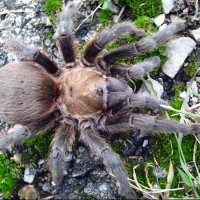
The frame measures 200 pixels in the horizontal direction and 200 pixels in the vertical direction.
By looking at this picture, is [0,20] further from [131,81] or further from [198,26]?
[198,26]

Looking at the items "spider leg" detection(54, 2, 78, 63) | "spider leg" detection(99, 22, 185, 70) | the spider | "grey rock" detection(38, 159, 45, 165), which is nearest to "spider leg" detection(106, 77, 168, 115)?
the spider

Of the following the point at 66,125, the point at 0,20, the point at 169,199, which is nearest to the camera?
the point at 169,199

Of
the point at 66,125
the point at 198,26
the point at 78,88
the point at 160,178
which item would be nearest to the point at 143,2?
the point at 198,26

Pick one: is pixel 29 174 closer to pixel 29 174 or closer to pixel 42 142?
pixel 29 174

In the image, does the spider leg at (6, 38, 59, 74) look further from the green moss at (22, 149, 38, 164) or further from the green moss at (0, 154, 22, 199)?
the green moss at (0, 154, 22, 199)

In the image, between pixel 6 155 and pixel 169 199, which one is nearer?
pixel 169 199

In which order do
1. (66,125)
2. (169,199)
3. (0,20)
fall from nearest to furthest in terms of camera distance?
(169,199) → (66,125) → (0,20)

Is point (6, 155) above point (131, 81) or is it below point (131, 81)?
below
